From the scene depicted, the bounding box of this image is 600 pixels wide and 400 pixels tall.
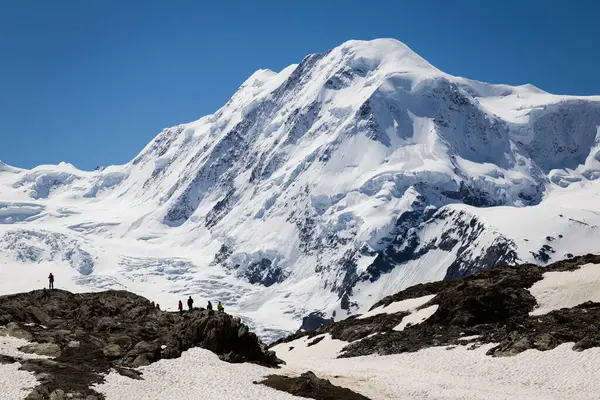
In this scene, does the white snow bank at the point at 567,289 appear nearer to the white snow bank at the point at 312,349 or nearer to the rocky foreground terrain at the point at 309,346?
the rocky foreground terrain at the point at 309,346

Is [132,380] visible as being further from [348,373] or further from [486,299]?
[486,299]

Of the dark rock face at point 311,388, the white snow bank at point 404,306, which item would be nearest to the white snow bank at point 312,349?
the white snow bank at point 404,306

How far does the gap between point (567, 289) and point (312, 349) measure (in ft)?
96.3

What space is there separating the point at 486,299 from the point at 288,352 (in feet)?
93.5

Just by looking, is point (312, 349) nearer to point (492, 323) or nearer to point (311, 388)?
point (492, 323)

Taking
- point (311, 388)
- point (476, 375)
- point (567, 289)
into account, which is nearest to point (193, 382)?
point (311, 388)

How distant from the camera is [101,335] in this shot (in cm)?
6481

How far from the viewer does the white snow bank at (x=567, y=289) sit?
79.8m

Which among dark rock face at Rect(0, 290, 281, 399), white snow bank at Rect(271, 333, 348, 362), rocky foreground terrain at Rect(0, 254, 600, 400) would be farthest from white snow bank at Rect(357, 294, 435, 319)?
dark rock face at Rect(0, 290, 281, 399)

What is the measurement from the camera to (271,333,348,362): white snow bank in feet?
292

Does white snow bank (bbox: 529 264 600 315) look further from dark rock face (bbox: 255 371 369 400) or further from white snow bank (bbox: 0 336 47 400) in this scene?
white snow bank (bbox: 0 336 47 400)

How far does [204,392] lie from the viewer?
53875 millimetres

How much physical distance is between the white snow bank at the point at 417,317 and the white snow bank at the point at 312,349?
254 inches

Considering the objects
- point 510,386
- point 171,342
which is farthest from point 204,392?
point 510,386
